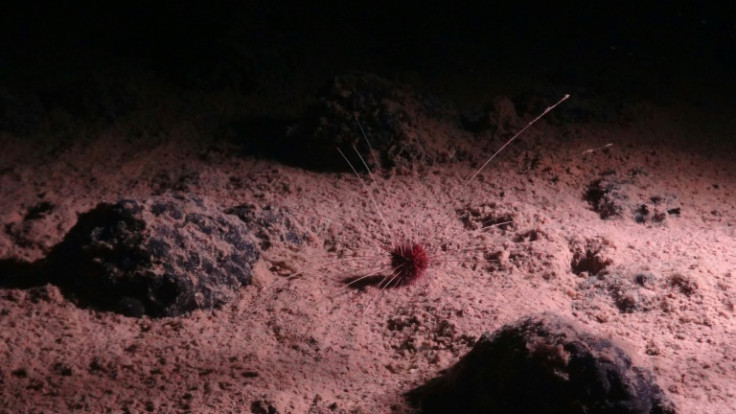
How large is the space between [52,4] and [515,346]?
8290 millimetres

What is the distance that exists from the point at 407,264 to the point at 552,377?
1541 millimetres

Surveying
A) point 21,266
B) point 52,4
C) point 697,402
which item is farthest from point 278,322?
point 52,4

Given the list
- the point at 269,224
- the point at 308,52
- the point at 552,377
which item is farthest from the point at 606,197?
the point at 308,52

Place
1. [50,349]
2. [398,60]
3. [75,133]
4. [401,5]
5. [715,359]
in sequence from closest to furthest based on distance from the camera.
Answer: [715,359]
[50,349]
[75,133]
[398,60]
[401,5]

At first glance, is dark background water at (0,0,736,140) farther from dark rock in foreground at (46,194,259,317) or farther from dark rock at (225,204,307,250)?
dark rock in foreground at (46,194,259,317)

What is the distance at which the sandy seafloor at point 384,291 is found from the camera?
97.8 inches

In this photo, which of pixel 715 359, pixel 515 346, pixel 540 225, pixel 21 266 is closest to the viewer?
pixel 515 346

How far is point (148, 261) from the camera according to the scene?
3.15 metres

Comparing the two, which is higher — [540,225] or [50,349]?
[540,225]

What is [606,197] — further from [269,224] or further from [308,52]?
[308,52]

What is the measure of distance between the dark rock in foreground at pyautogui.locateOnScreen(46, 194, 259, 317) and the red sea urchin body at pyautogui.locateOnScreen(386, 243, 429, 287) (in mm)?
914

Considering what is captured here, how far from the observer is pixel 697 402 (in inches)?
86.5

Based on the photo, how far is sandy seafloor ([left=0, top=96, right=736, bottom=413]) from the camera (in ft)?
8.15

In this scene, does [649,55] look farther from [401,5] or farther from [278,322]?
[278,322]
